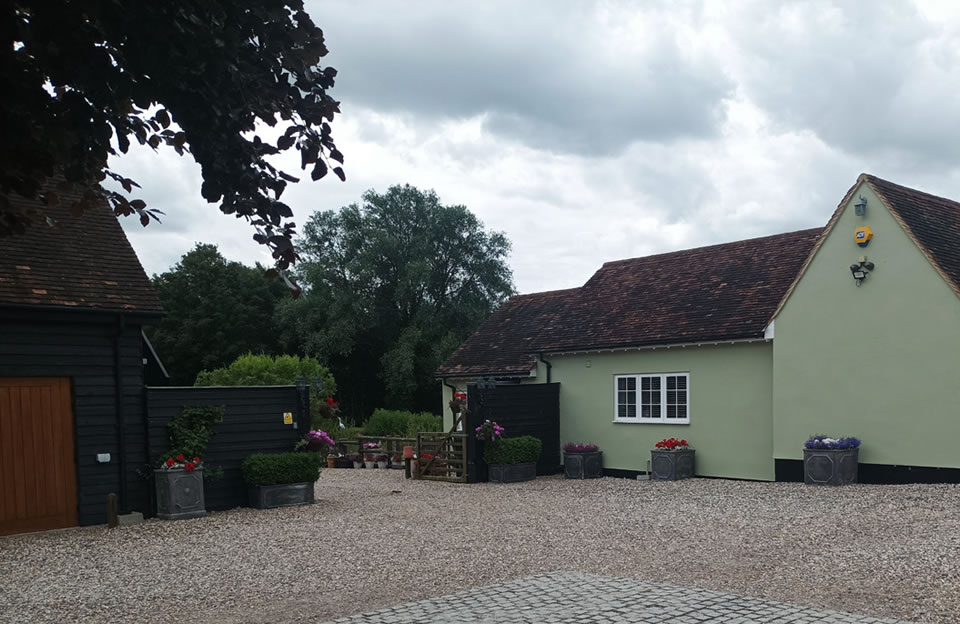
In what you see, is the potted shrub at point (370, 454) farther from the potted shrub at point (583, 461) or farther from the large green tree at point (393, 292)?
the large green tree at point (393, 292)

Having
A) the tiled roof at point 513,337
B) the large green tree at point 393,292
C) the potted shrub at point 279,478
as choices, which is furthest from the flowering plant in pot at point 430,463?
the large green tree at point 393,292

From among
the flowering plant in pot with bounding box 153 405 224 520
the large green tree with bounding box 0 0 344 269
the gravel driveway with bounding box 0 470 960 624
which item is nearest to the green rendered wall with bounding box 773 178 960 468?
the gravel driveway with bounding box 0 470 960 624

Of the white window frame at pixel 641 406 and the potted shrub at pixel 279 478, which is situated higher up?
the white window frame at pixel 641 406

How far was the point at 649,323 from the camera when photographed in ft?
64.7

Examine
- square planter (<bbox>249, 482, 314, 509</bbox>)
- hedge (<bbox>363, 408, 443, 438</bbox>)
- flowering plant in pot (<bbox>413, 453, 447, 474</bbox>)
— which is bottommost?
hedge (<bbox>363, 408, 443, 438</bbox>)

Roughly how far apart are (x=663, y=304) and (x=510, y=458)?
205 inches

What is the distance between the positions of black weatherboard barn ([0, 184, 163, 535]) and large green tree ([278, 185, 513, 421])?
2839 cm

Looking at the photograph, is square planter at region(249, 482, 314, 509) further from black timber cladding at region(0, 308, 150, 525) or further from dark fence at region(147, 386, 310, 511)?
black timber cladding at region(0, 308, 150, 525)

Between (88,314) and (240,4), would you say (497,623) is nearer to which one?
(240,4)

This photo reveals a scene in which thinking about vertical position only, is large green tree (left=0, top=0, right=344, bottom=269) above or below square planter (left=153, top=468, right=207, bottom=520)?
above

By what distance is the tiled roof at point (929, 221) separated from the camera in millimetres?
14859

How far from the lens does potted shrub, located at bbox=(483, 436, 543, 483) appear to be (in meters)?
18.9

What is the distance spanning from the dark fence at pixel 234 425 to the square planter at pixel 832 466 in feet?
31.1

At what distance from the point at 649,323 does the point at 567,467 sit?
3873 millimetres
